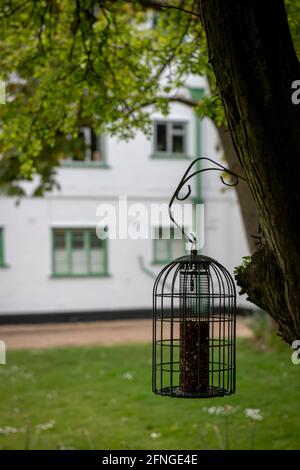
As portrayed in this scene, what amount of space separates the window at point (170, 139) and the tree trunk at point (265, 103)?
63.4ft

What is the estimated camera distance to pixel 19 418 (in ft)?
30.7

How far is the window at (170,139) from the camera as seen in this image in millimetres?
22778

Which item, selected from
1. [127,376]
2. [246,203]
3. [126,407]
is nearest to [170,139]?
[127,376]

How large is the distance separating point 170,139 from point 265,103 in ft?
64.9

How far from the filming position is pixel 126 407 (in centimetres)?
983

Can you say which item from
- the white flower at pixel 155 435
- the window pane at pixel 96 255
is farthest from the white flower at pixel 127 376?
the window pane at pixel 96 255

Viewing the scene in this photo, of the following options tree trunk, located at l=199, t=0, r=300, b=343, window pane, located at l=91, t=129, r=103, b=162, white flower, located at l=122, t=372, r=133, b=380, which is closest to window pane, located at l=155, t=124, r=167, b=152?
window pane, located at l=91, t=129, r=103, b=162

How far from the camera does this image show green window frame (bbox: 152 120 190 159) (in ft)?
74.6

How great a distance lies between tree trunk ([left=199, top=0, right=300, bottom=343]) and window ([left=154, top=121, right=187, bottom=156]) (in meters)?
19.3

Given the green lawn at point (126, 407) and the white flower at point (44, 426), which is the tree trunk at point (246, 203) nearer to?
the green lawn at point (126, 407)

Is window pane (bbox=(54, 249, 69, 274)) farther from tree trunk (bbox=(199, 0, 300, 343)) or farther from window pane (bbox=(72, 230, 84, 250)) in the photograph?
tree trunk (bbox=(199, 0, 300, 343))
